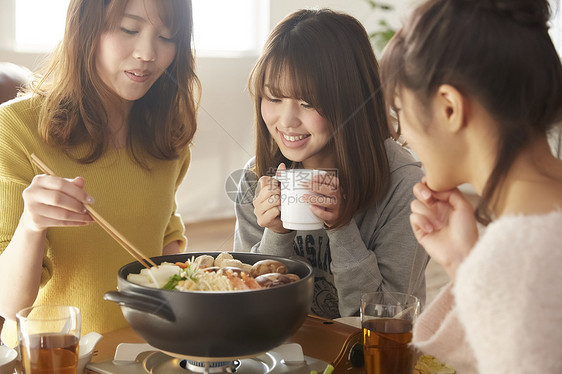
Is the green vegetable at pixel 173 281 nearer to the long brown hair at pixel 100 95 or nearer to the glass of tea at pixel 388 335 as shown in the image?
the glass of tea at pixel 388 335

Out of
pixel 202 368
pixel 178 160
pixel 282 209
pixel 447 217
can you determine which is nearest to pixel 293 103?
pixel 282 209

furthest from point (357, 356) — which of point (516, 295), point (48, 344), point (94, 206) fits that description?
point (94, 206)

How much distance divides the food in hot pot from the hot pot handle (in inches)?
2.7

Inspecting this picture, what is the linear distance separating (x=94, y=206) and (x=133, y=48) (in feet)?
1.36

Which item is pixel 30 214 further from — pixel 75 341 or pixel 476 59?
pixel 476 59

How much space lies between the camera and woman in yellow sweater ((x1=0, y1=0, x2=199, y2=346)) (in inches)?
54.5

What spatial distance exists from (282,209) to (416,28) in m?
0.61

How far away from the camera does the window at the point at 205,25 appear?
4168mm

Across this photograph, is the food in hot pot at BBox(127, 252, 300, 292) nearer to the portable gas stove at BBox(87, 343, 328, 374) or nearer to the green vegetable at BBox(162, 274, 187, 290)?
the green vegetable at BBox(162, 274, 187, 290)

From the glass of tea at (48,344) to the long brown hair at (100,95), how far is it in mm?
634

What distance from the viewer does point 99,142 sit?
1568mm

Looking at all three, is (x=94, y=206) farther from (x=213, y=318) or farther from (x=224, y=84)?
(x=224, y=84)

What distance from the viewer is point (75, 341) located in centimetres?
96

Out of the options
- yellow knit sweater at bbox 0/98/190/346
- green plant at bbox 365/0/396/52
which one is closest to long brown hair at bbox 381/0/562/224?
yellow knit sweater at bbox 0/98/190/346
